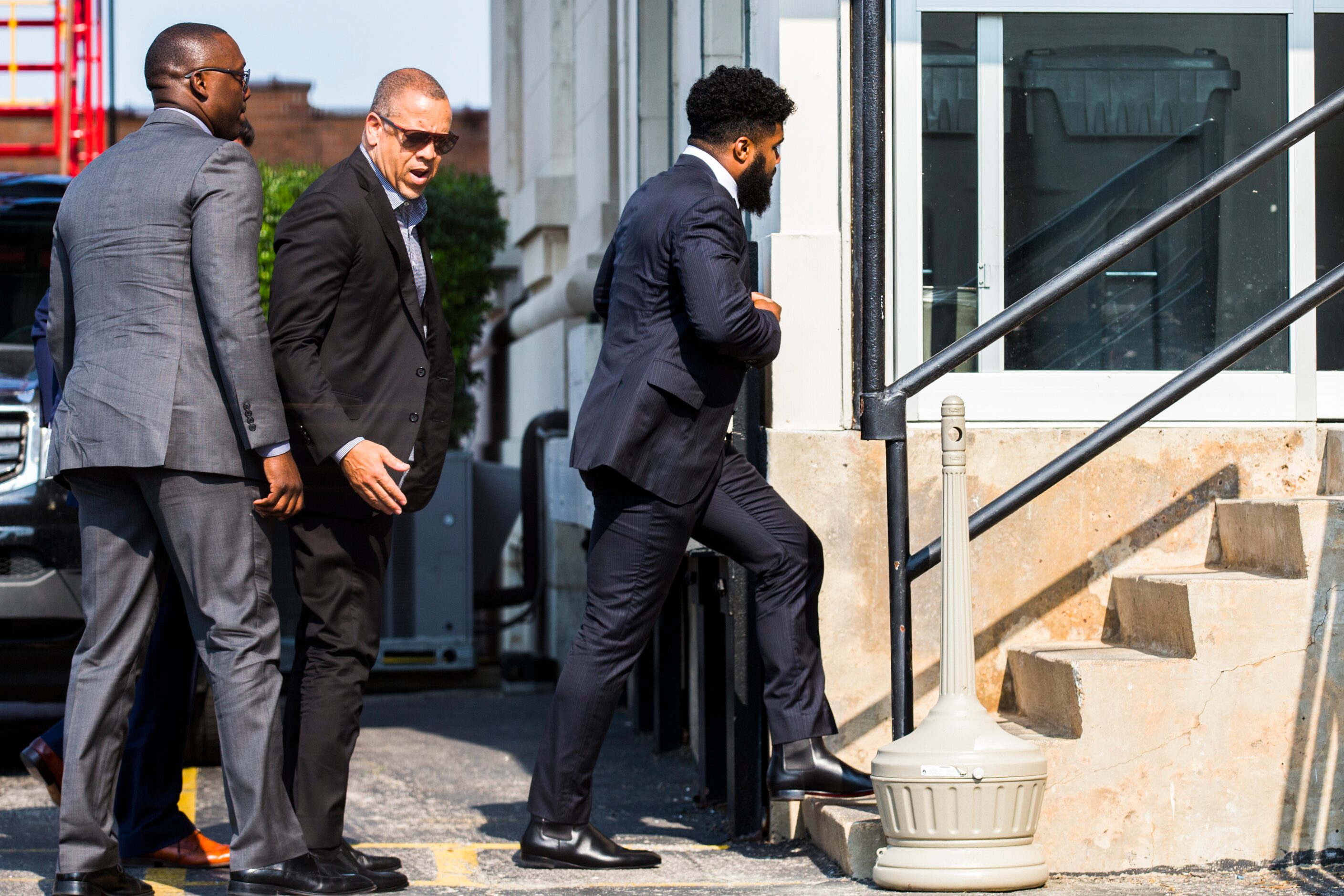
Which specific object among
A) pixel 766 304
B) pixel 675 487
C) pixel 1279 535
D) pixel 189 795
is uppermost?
pixel 766 304

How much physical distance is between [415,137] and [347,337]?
507mm

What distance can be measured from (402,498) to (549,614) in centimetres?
516

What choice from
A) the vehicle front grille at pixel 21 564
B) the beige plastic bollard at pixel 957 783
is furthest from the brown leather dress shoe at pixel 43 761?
the beige plastic bollard at pixel 957 783

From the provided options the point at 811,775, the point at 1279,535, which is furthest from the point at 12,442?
the point at 1279,535

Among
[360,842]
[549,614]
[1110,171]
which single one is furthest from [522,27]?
[360,842]

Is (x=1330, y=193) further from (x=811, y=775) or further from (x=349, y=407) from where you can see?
(x=349, y=407)

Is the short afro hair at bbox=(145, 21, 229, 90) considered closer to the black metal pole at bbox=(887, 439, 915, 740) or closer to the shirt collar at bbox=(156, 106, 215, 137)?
the shirt collar at bbox=(156, 106, 215, 137)

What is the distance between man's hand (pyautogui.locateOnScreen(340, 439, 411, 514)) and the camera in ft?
11.6

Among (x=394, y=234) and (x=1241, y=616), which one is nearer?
(x=394, y=234)

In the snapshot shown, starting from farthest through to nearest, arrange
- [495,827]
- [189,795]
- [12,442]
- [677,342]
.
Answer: [189,795], [12,442], [495,827], [677,342]

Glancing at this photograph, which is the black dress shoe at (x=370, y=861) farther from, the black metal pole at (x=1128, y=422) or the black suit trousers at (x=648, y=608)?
the black metal pole at (x=1128, y=422)

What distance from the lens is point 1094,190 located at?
15.5 ft

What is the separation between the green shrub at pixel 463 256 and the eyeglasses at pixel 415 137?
6.01 metres

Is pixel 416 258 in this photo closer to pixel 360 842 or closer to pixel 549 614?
pixel 360 842
